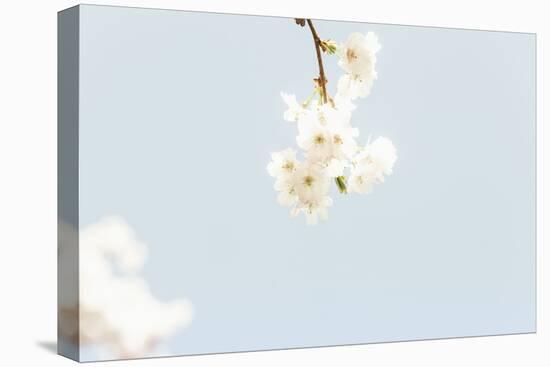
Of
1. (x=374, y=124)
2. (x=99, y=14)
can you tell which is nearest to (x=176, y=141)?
(x=99, y=14)

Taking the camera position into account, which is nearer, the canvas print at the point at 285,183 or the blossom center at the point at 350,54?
the canvas print at the point at 285,183

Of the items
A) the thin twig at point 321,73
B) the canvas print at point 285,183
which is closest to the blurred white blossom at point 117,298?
the canvas print at point 285,183

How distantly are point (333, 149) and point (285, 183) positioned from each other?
23 centimetres

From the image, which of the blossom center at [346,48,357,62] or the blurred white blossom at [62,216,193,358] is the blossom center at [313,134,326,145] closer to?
the blossom center at [346,48,357,62]

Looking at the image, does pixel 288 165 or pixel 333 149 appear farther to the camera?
pixel 288 165

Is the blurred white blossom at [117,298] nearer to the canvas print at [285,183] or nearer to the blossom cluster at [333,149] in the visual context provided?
the canvas print at [285,183]

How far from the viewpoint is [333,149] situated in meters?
4.27

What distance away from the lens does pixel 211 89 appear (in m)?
4.34

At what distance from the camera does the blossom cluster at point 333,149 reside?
14.1 ft

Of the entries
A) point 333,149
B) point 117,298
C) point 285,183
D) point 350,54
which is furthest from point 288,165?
point 117,298

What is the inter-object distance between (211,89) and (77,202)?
62 centimetres

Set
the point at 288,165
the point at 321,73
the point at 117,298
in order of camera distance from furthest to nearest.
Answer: the point at 288,165 < the point at 321,73 < the point at 117,298

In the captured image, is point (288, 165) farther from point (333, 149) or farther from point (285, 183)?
point (333, 149)

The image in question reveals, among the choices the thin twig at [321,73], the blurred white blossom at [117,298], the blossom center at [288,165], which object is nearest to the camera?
the blurred white blossom at [117,298]
